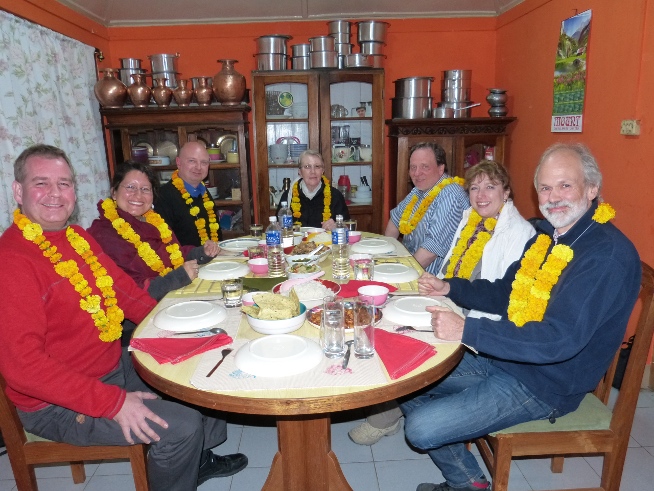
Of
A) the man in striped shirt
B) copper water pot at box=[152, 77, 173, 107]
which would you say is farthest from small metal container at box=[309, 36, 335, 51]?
the man in striped shirt

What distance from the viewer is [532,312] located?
1.68 meters

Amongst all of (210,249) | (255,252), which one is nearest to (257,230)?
(210,249)

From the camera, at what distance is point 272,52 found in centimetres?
423

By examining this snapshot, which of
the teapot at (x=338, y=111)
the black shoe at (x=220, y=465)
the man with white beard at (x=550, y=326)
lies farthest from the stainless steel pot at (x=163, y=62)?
the man with white beard at (x=550, y=326)

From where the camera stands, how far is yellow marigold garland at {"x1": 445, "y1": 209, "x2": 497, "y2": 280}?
7.64 ft

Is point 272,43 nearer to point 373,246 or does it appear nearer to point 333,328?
point 373,246

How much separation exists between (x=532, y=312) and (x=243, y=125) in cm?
325

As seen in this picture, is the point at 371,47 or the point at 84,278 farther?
the point at 371,47

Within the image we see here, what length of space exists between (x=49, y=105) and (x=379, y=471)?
3.20 metres

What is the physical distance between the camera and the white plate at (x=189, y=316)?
1.62 m

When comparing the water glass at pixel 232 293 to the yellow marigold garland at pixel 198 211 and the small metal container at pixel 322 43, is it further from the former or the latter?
the small metal container at pixel 322 43

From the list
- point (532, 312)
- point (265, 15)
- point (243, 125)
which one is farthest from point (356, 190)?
point (532, 312)

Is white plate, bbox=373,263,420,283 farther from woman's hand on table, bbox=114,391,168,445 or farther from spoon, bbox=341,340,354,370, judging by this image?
woman's hand on table, bbox=114,391,168,445

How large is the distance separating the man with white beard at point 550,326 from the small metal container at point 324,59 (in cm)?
287
